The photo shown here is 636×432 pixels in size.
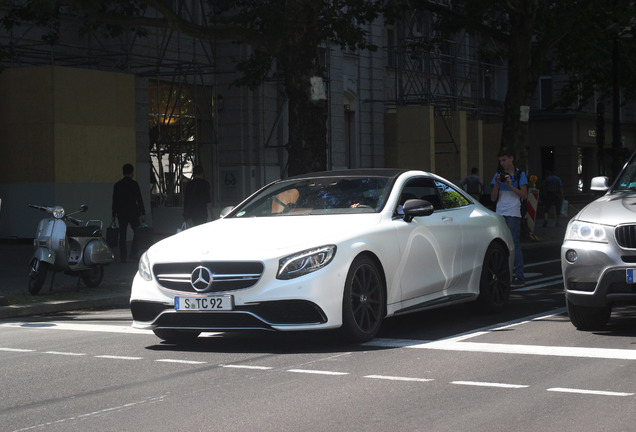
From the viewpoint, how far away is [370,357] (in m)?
8.84

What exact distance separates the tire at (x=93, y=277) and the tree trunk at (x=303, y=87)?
4336 millimetres

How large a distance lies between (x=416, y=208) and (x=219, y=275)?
2013mm

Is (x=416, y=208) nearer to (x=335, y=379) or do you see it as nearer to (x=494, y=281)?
(x=494, y=281)

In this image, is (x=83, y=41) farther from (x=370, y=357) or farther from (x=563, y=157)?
(x=563, y=157)

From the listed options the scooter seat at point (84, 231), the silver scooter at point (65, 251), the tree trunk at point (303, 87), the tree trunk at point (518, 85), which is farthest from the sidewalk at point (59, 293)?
the tree trunk at point (518, 85)

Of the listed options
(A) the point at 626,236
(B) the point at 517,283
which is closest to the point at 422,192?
(A) the point at 626,236

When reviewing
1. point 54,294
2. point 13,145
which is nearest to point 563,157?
point 13,145

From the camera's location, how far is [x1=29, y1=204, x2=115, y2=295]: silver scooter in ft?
47.6

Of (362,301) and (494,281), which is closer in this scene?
(362,301)

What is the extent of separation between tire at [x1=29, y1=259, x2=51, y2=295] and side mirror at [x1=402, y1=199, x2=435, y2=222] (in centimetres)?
606

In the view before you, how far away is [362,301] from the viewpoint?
30.9 ft

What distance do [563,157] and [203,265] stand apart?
4841cm

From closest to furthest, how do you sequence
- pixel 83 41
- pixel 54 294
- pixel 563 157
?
1. pixel 54 294
2. pixel 83 41
3. pixel 563 157

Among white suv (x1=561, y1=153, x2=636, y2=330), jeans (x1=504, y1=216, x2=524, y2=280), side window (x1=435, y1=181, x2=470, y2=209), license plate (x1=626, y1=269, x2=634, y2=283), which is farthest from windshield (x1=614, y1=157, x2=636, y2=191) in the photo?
jeans (x1=504, y1=216, x2=524, y2=280)
